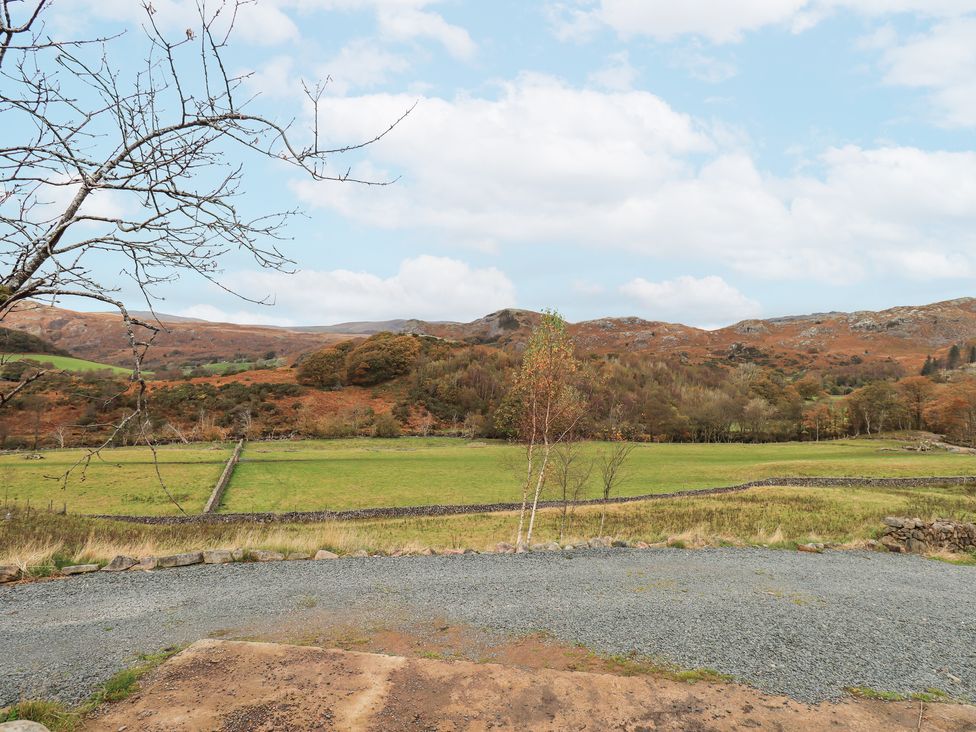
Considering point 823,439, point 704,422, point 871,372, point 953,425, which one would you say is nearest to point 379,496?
point 704,422

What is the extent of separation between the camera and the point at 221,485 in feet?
123

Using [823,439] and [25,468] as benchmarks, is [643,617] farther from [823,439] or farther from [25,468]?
[823,439]

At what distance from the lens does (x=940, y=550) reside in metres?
15.2

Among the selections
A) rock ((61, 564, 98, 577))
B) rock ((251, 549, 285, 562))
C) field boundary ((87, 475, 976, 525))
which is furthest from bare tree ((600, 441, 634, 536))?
rock ((61, 564, 98, 577))

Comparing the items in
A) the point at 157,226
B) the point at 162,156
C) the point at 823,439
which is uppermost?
the point at 162,156

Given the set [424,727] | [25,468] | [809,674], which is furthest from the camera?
[25,468]

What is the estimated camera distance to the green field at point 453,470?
36.1 metres

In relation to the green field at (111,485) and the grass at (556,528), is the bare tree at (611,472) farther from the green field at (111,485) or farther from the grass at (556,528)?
the green field at (111,485)

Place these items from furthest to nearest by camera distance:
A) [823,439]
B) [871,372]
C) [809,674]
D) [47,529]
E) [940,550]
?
[871,372] < [823,439] < [47,529] < [940,550] < [809,674]

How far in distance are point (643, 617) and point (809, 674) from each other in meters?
2.26

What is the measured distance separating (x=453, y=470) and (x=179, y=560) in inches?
1511

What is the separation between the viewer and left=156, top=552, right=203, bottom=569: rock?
36.4 ft

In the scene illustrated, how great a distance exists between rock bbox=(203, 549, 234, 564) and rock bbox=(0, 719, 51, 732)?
7075 mm

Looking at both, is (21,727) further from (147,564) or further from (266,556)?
(266,556)
